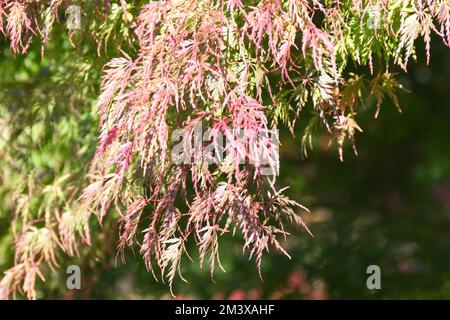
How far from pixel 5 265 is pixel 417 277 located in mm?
1881

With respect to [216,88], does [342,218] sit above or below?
above

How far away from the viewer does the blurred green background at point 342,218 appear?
7.90ft

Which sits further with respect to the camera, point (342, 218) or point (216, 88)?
point (342, 218)

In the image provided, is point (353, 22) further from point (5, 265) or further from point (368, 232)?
point (368, 232)

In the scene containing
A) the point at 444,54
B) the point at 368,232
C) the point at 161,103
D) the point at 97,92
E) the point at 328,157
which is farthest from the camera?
the point at 328,157

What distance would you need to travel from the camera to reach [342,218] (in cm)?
363

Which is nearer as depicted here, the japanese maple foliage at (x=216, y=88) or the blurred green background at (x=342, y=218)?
the japanese maple foliage at (x=216, y=88)

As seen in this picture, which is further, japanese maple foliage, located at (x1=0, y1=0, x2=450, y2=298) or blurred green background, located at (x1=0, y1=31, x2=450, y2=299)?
blurred green background, located at (x1=0, y1=31, x2=450, y2=299)

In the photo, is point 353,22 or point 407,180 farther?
A: point 407,180

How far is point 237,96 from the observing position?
1.55m

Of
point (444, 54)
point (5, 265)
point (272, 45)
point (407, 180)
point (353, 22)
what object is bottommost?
point (5, 265)

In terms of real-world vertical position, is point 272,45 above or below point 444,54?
below

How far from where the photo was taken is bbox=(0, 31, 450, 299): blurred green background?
7.90 ft
